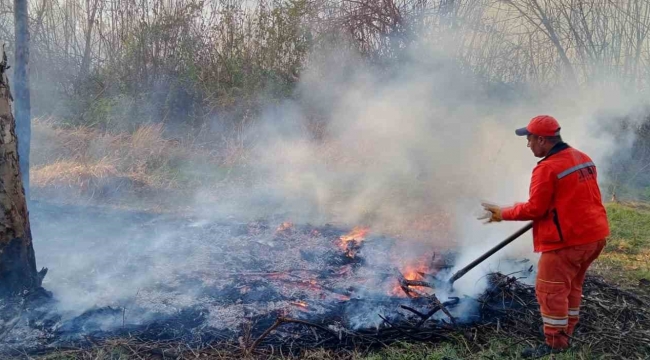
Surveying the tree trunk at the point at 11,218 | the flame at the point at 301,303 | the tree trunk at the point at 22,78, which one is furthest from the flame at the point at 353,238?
the tree trunk at the point at 22,78

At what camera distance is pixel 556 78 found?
12.7 m

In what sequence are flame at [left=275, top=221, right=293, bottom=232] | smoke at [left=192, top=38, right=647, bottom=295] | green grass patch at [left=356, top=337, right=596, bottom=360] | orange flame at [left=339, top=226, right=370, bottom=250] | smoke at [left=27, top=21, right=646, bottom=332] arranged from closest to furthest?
green grass patch at [left=356, top=337, right=596, bottom=360], smoke at [left=27, top=21, right=646, bottom=332], orange flame at [left=339, top=226, right=370, bottom=250], flame at [left=275, top=221, right=293, bottom=232], smoke at [left=192, top=38, right=647, bottom=295]

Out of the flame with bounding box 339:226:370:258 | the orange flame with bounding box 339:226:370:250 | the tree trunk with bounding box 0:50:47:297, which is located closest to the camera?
the tree trunk with bounding box 0:50:47:297

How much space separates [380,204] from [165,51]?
835 cm

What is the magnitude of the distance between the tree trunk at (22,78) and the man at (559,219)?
688 cm

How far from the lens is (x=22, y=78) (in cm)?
678

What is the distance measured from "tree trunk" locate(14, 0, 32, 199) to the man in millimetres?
6885

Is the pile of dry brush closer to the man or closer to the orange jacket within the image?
the man

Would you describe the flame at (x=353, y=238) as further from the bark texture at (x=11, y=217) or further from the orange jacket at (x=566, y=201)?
the bark texture at (x=11, y=217)

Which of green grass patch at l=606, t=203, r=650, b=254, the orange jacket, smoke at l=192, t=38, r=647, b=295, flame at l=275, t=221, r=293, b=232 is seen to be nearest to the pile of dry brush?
the orange jacket

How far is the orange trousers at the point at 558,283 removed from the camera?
3945 mm

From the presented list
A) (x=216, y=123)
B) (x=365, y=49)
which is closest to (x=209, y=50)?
(x=216, y=123)

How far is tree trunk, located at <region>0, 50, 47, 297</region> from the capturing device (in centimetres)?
417

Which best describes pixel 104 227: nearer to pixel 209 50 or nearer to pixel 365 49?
pixel 209 50
